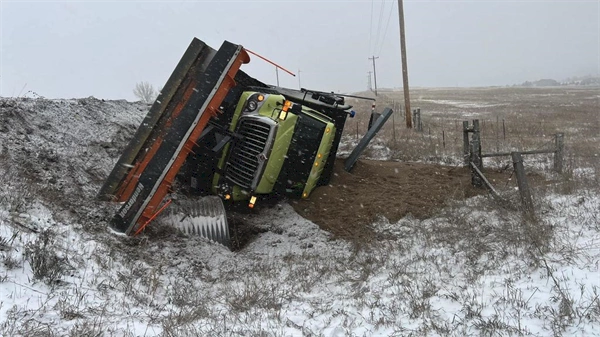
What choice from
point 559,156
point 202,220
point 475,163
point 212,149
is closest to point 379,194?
point 475,163

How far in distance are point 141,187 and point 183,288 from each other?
1.71m

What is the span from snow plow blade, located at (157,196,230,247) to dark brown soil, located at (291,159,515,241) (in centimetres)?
145

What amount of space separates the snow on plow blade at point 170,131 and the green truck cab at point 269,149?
67 centimetres

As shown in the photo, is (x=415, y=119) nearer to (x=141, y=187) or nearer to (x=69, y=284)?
(x=141, y=187)

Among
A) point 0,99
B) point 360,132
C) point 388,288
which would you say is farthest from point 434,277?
point 360,132

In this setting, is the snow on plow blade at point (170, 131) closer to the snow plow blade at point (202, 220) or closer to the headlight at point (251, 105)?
the snow plow blade at point (202, 220)

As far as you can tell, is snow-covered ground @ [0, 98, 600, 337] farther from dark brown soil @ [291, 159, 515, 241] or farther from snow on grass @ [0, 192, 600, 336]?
dark brown soil @ [291, 159, 515, 241]

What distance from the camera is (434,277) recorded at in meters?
4.47

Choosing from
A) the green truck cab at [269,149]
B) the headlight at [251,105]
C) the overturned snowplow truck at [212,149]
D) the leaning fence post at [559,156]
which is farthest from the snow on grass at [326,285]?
the leaning fence post at [559,156]

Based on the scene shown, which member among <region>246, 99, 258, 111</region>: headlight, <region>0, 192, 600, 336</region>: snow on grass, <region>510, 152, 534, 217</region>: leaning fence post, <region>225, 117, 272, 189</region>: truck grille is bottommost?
<region>0, 192, 600, 336</region>: snow on grass

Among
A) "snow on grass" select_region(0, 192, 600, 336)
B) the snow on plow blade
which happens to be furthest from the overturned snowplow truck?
"snow on grass" select_region(0, 192, 600, 336)

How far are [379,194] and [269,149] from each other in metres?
2.27

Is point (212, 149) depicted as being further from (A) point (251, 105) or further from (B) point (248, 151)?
(A) point (251, 105)

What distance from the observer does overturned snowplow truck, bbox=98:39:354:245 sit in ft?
18.5
